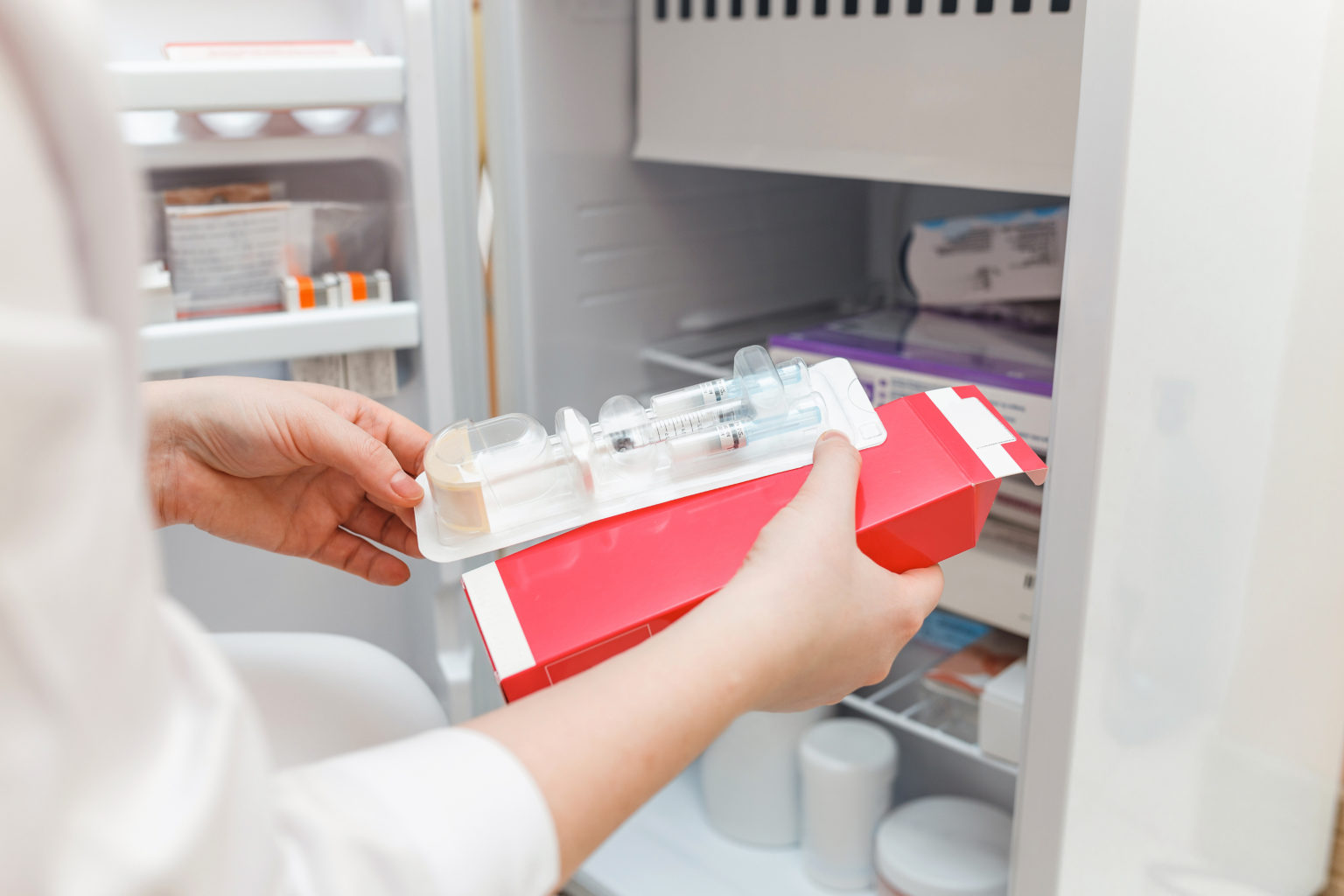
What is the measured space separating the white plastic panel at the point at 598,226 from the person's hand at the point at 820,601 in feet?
1.67

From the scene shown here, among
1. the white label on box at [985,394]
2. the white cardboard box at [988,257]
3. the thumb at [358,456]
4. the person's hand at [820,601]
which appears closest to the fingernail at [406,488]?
the thumb at [358,456]

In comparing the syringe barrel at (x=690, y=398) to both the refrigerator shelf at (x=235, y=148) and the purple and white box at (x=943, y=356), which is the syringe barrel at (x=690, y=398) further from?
the refrigerator shelf at (x=235, y=148)

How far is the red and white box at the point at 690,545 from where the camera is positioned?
550 mm

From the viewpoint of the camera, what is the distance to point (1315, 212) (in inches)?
28.5

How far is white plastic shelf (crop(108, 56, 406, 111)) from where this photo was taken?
810 millimetres

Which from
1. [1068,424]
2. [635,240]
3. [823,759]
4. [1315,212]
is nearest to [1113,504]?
[1068,424]

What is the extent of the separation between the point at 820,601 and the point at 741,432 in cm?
17

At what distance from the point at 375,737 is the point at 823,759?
0.47m

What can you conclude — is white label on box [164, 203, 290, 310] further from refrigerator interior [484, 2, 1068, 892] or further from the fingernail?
the fingernail

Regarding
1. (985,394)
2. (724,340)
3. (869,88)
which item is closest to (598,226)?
(724,340)

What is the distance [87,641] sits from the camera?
10.7 inches

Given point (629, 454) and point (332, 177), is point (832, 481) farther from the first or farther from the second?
point (332, 177)

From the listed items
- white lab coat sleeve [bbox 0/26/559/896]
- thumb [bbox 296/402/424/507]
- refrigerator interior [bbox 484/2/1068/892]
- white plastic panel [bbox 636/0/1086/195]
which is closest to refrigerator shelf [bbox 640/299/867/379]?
refrigerator interior [bbox 484/2/1068/892]

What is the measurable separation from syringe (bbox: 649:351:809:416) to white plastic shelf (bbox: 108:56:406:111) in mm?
420
